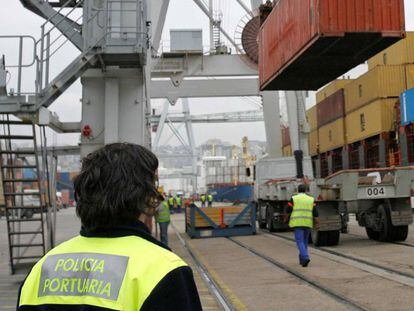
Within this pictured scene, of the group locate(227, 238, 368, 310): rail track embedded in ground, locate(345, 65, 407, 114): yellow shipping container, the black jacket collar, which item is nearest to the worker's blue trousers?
locate(227, 238, 368, 310): rail track embedded in ground

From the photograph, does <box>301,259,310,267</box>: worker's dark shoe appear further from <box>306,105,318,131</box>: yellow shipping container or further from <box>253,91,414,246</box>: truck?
<box>306,105,318,131</box>: yellow shipping container

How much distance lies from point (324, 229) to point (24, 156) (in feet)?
24.8

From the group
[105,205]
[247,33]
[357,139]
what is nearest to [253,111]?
[357,139]

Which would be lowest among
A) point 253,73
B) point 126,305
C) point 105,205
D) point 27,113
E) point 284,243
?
point 284,243

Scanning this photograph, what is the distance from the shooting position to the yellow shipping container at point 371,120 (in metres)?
31.5

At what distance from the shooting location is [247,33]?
23.9m

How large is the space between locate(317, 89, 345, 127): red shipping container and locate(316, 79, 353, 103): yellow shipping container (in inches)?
22.3

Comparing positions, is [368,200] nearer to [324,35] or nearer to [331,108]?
[324,35]

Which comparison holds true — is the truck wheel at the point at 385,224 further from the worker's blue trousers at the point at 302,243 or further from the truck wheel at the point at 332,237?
the worker's blue trousers at the point at 302,243

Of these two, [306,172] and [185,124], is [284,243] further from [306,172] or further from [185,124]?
[185,124]

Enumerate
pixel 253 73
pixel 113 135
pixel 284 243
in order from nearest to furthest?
1. pixel 113 135
2. pixel 284 243
3. pixel 253 73

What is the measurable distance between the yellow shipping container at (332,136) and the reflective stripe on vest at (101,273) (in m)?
36.8

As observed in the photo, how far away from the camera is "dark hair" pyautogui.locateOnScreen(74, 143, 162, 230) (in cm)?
170

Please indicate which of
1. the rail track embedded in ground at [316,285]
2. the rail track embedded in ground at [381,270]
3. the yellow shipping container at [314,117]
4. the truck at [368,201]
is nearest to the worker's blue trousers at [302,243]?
the rail track embedded in ground at [316,285]
